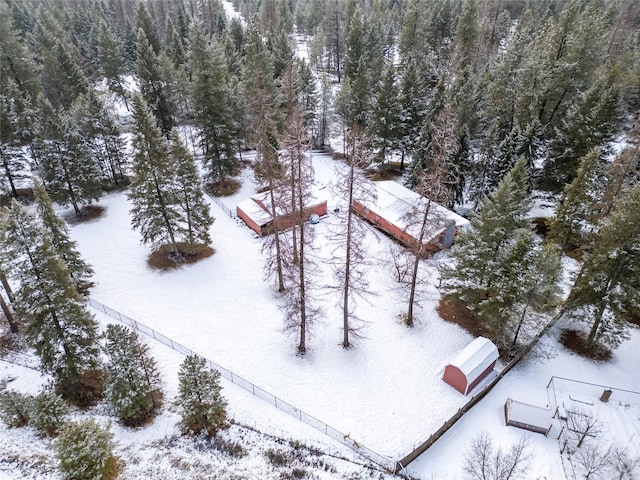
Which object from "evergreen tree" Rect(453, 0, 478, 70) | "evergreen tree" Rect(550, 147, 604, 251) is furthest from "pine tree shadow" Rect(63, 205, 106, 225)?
"evergreen tree" Rect(453, 0, 478, 70)

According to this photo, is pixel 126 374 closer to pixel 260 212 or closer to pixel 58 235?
pixel 58 235

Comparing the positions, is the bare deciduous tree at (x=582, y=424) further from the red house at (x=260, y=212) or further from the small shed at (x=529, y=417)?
the red house at (x=260, y=212)

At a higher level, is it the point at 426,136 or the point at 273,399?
the point at 426,136

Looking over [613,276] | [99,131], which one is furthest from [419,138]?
[99,131]

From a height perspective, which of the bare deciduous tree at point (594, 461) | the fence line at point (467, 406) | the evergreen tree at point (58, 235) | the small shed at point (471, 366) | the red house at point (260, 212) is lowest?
the bare deciduous tree at point (594, 461)

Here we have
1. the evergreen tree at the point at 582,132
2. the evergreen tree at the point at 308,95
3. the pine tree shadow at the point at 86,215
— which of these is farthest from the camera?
the evergreen tree at the point at 308,95

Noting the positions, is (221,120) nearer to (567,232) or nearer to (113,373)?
(113,373)

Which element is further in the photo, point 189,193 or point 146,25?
point 146,25

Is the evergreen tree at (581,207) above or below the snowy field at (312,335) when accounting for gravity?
above

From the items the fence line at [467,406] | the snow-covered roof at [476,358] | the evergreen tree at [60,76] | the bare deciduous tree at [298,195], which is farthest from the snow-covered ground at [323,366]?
the evergreen tree at [60,76]
